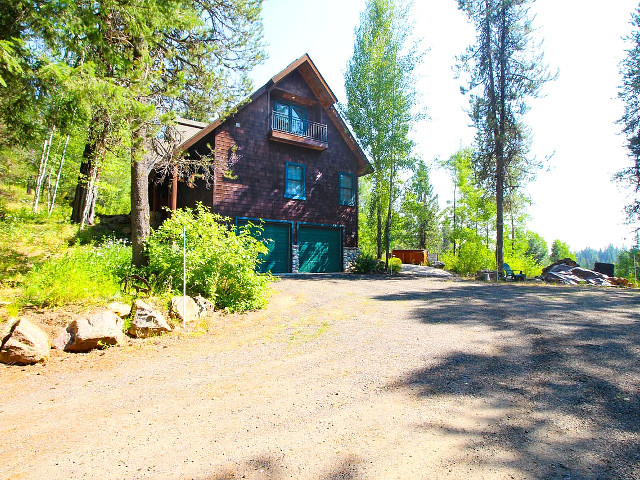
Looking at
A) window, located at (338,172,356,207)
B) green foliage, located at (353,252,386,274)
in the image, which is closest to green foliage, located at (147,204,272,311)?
green foliage, located at (353,252,386,274)

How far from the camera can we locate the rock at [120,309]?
18.0ft

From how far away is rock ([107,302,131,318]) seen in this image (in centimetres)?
550

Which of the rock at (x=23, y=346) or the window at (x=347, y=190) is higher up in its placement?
the window at (x=347, y=190)

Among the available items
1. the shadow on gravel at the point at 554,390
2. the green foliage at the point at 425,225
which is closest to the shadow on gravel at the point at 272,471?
the shadow on gravel at the point at 554,390

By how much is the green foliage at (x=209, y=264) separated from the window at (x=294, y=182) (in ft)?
30.2

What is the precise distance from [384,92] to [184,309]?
678 inches

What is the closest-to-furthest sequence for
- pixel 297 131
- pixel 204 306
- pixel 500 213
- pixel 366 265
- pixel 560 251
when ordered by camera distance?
pixel 204 306, pixel 297 131, pixel 500 213, pixel 366 265, pixel 560 251

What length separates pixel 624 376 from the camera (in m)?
Result: 3.70

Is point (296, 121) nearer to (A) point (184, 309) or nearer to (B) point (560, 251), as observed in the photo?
(A) point (184, 309)

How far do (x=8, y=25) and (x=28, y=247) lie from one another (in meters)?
5.41

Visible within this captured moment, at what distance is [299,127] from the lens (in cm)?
1719

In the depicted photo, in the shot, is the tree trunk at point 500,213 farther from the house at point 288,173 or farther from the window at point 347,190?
the window at point 347,190

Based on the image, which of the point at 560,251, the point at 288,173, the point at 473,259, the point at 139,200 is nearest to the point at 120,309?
the point at 139,200

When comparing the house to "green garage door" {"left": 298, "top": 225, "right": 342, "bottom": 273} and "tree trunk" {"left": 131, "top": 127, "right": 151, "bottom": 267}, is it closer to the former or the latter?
"green garage door" {"left": 298, "top": 225, "right": 342, "bottom": 273}
